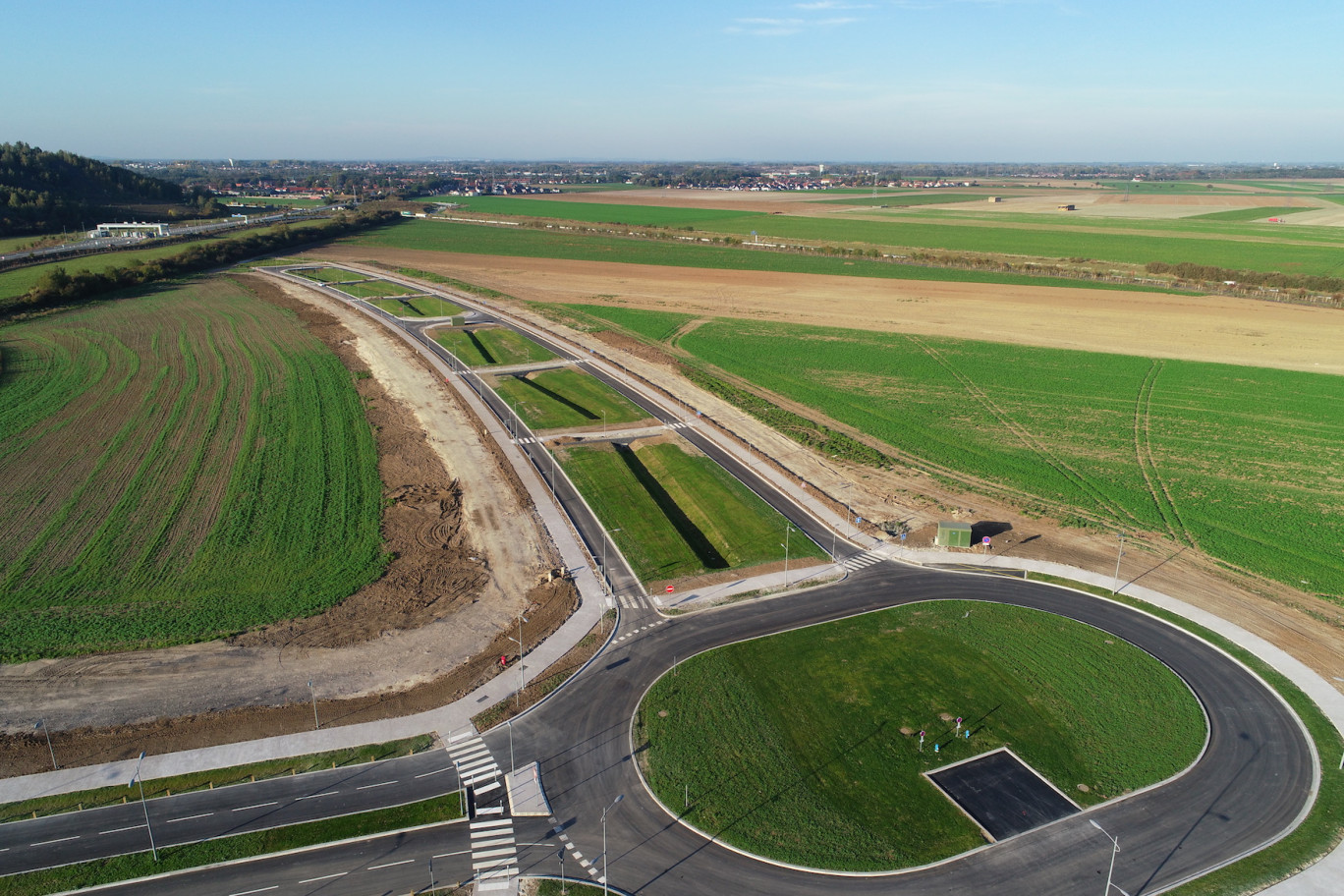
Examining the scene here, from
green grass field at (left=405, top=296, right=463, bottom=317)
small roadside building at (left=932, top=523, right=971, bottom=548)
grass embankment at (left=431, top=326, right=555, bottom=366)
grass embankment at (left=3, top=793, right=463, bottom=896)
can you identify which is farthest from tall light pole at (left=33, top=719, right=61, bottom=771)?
green grass field at (left=405, top=296, right=463, bottom=317)

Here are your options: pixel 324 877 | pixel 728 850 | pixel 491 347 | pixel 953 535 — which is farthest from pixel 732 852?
pixel 491 347

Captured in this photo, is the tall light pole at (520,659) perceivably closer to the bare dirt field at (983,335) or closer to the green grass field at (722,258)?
the bare dirt field at (983,335)

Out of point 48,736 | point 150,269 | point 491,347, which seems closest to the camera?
point 48,736

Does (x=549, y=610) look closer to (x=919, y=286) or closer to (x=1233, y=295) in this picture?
(x=919, y=286)

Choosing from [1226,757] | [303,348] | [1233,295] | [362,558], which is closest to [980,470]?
[1226,757]

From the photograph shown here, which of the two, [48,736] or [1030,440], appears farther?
[1030,440]

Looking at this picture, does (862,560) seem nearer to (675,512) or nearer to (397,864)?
(675,512)
